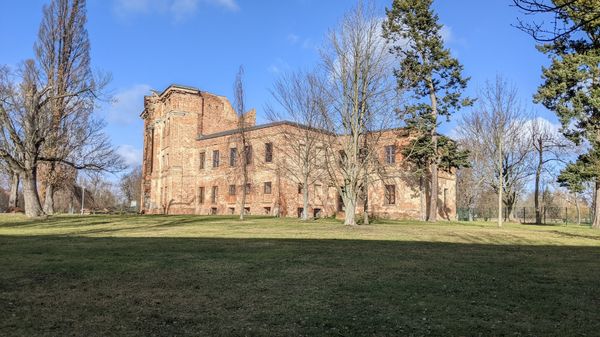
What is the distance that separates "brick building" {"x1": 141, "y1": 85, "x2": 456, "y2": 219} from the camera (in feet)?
126

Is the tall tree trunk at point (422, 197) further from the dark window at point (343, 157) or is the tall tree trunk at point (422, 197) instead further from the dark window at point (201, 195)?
the dark window at point (201, 195)

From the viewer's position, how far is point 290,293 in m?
6.55

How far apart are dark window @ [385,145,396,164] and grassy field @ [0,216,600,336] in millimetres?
28484

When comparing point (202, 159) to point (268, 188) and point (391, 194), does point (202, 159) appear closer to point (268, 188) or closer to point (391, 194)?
point (268, 188)

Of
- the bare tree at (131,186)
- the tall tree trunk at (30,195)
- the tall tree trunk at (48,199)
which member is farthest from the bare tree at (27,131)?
the bare tree at (131,186)

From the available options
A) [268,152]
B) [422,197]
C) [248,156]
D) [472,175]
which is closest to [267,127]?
[268,152]

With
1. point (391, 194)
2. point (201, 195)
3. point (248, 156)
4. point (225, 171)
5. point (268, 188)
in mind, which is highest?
point (248, 156)

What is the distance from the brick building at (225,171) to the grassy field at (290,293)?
2420cm

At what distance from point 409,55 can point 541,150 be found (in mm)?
16192

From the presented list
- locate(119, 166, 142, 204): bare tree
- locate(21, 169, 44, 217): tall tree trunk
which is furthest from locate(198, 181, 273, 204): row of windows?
locate(119, 166, 142, 204): bare tree

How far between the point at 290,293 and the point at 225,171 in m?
37.1

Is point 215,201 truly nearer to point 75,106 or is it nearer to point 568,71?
point 75,106

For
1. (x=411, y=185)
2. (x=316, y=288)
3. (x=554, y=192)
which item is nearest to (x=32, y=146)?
(x=316, y=288)

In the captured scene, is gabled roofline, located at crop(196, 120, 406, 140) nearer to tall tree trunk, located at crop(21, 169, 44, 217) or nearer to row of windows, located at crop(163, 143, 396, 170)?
row of windows, located at crop(163, 143, 396, 170)
